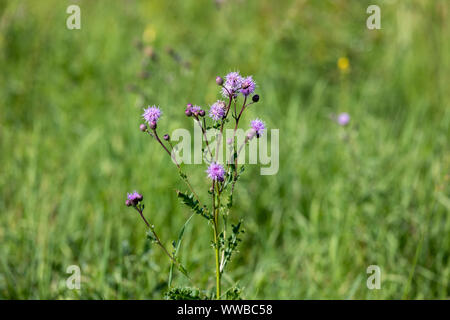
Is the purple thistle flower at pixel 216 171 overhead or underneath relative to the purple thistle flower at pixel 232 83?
underneath

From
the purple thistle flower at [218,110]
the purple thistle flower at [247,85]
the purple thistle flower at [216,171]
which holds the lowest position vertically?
the purple thistle flower at [216,171]

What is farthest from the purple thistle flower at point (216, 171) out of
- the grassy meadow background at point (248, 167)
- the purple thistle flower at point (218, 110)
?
the grassy meadow background at point (248, 167)

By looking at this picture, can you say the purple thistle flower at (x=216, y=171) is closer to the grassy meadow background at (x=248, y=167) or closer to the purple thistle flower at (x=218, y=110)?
the purple thistle flower at (x=218, y=110)

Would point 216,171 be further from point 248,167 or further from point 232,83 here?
point 248,167

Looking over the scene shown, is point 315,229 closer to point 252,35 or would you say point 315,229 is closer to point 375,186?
point 375,186

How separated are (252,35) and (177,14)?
0.79m

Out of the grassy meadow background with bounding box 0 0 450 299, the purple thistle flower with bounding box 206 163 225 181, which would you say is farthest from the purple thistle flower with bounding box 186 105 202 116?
the grassy meadow background with bounding box 0 0 450 299

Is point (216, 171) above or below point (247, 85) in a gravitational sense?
below

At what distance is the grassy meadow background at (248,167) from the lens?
5.96ft

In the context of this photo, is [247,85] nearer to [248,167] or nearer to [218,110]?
[218,110]

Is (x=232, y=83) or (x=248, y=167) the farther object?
(x=248, y=167)

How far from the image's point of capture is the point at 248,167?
7.48ft

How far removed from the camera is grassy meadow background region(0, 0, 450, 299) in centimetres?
182

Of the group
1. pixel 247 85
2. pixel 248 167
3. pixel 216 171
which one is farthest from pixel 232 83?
pixel 248 167
